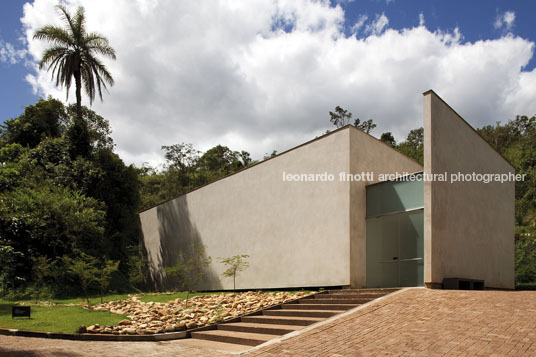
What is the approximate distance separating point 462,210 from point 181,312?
8.73 metres

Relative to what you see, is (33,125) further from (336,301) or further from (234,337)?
(336,301)

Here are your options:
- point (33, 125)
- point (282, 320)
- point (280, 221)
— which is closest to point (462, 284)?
point (282, 320)

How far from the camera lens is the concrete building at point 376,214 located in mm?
10844

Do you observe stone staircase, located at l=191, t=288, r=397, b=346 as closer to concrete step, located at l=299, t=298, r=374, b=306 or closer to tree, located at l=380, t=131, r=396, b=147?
concrete step, located at l=299, t=298, r=374, b=306

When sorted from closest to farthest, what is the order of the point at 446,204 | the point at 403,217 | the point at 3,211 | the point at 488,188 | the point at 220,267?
the point at 446,204, the point at 403,217, the point at 488,188, the point at 220,267, the point at 3,211

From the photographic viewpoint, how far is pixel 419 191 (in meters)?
10.9

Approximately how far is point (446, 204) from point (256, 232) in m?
7.00

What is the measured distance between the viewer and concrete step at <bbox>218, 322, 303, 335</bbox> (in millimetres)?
7973

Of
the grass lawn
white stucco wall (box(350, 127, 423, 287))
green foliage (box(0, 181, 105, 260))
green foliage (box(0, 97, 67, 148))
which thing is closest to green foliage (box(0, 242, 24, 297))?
green foliage (box(0, 181, 105, 260))

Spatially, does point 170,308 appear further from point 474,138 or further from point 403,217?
point 474,138

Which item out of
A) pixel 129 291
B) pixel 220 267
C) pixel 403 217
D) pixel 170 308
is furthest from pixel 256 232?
pixel 129 291

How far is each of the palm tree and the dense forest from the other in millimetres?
2621

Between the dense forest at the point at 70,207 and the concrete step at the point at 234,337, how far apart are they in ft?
22.7

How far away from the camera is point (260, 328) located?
8.38 meters
